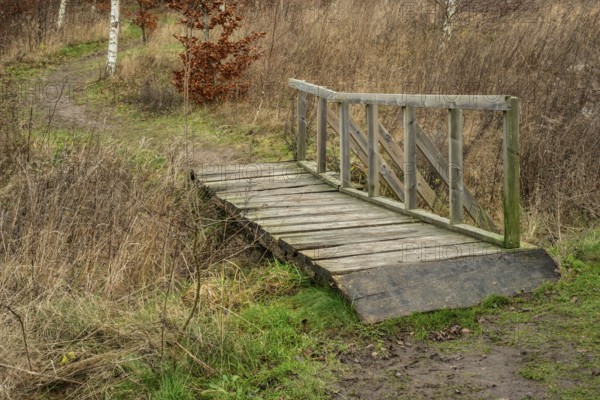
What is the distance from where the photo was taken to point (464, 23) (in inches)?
598

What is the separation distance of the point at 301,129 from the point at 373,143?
7.56 feet

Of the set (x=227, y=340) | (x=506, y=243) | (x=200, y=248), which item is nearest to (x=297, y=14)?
(x=200, y=248)

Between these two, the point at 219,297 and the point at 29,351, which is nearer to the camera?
the point at 29,351

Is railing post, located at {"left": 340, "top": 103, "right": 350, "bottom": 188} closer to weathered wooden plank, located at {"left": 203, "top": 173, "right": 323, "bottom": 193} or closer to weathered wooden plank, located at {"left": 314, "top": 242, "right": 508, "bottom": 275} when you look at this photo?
weathered wooden plank, located at {"left": 203, "top": 173, "right": 323, "bottom": 193}

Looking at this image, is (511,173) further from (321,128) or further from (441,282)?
(321,128)

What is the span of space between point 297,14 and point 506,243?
38.5 feet

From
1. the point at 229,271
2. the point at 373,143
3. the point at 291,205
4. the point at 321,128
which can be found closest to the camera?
the point at 229,271

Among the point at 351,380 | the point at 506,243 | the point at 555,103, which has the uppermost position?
the point at 555,103

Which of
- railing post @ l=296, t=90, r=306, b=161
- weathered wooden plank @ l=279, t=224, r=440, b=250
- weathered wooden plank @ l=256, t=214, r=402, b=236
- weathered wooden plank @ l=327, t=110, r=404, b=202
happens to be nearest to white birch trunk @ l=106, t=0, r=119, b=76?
railing post @ l=296, t=90, r=306, b=161

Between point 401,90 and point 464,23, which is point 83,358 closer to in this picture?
point 401,90

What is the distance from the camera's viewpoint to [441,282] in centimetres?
546

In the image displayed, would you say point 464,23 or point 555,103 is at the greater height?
point 464,23

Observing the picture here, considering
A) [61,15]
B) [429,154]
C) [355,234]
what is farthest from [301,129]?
[61,15]

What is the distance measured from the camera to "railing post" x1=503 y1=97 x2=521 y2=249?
18.2 ft
